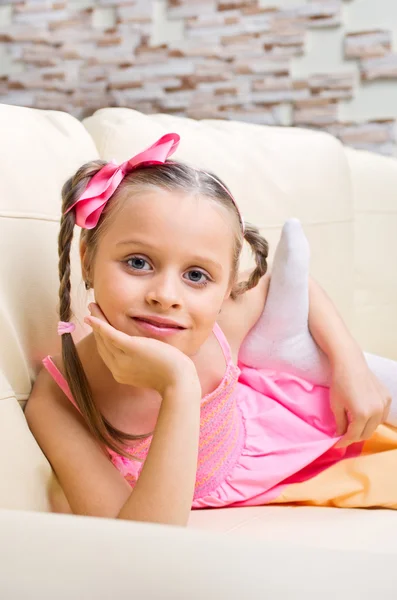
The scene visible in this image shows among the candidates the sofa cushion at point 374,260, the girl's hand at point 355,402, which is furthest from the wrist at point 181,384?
the sofa cushion at point 374,260

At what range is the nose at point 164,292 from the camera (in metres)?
0.86

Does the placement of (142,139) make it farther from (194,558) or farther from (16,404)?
(194,558)

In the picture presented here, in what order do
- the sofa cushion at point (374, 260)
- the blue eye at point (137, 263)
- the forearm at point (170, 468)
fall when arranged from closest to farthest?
1. the forearm at point (170, 468)
2. the blue eye at point (137, 263)
3. the sofa cushion at point (374, 260)

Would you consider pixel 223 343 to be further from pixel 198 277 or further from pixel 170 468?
pixel 170 468

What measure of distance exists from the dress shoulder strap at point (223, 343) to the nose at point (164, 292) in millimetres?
275

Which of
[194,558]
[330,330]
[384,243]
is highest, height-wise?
[194,558]

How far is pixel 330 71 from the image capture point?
8.30 feet

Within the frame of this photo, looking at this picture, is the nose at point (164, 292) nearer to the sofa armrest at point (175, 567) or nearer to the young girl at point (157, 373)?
the young girl at point (157, 373)

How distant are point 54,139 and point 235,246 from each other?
15.2 inches

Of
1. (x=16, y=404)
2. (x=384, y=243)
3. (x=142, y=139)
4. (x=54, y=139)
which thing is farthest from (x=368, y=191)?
(x=16, y=404)

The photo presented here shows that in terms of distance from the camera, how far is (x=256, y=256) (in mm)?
1139

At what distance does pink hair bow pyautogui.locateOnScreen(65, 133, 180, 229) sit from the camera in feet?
3.05

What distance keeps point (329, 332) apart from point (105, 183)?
487 mm

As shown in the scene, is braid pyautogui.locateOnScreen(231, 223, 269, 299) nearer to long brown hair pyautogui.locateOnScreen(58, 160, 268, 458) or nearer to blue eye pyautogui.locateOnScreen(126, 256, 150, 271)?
long brown hair pyautogui.locateOnScreen(58, 160, 268, 458)
